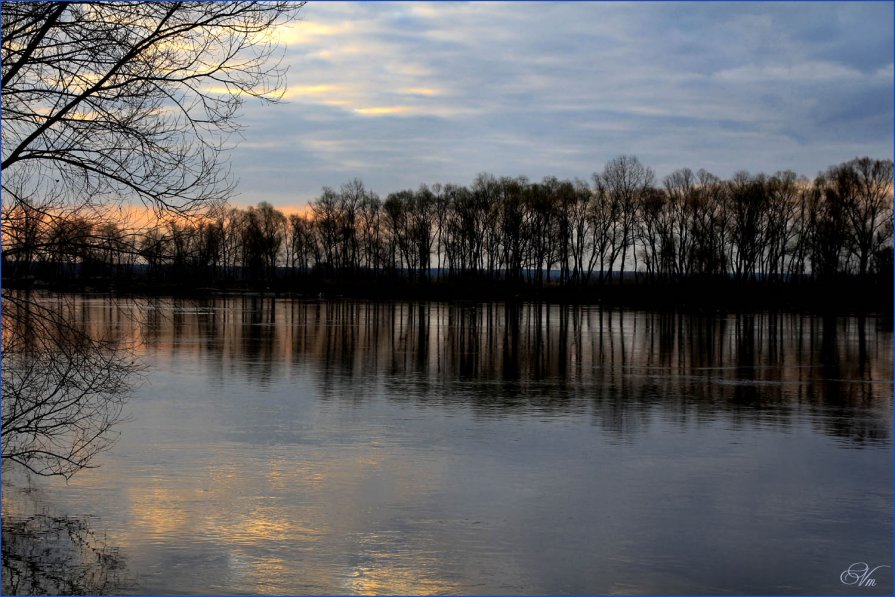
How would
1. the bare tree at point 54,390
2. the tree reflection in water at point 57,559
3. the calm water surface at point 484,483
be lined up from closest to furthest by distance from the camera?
the tree reflection in water at point 57,559
the calm water surface at point 484,483
the bare tree at point 54,390

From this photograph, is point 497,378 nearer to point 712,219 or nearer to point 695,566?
point 695,566

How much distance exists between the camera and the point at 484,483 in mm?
12898

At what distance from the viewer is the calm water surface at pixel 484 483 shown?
949 centimetres

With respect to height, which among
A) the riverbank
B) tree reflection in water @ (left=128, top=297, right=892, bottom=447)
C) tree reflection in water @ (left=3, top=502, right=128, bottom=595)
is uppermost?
the riverbank

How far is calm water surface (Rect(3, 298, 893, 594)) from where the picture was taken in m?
9.49

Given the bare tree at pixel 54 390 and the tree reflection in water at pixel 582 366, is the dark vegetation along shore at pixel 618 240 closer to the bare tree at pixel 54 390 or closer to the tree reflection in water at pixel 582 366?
the tree reflection in water at pixel 582 366

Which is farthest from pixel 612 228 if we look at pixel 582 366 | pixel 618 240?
pixel 582 366

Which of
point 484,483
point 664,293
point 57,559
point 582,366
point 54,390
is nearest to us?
point 57,559

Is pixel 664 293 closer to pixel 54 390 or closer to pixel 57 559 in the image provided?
pixel 54 390

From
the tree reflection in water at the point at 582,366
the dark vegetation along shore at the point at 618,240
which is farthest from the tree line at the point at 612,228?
the tree reflection in water at the point at 582,366

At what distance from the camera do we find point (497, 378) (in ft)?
81.5

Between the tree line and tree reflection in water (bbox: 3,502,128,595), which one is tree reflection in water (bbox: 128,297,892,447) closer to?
tree reflection in water (bbox: 3,502,128,595)

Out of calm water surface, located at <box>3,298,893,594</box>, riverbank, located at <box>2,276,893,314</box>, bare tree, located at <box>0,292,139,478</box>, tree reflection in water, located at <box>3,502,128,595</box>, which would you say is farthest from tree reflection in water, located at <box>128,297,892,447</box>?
riverbank, located at <box>2,276,893,314</box>

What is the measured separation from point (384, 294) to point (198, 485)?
10235cm
